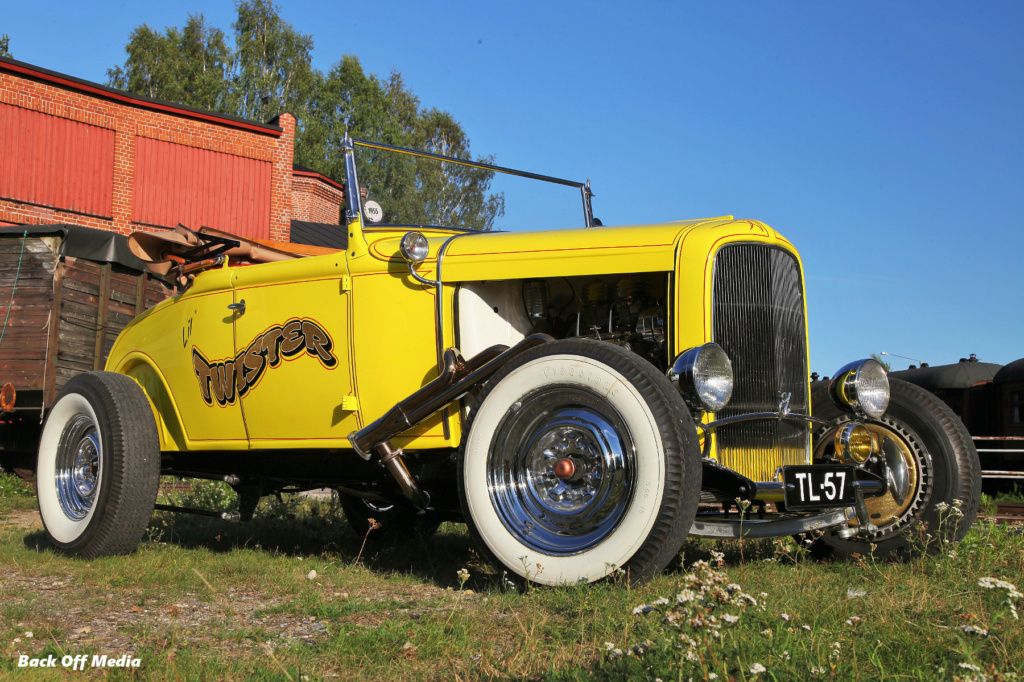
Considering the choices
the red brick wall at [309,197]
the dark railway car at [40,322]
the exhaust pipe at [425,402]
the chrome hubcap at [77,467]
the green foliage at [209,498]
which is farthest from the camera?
the red brick wall at [309,197]

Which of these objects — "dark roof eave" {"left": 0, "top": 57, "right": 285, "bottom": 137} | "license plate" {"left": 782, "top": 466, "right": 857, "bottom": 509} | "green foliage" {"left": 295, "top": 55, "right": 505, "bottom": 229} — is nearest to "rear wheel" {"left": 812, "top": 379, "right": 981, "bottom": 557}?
"license plate" {"left": 782, "top": 466, "right": 857, "bottom": 509}

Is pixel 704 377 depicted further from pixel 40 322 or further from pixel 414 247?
pixel 40 322

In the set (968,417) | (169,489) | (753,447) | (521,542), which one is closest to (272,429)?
(521,542)

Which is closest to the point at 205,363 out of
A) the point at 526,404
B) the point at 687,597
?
the point at 526,404

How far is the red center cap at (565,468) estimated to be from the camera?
347 centimetres

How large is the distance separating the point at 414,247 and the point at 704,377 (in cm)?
150

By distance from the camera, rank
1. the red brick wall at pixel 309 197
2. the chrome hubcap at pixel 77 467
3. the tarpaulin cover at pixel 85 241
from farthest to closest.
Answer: the red brick wall at pixel 309 197, the tarpaulin cover at pixel 85 241, the chrome hubcap at pixel 77 467

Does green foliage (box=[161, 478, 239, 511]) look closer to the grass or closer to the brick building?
the grass

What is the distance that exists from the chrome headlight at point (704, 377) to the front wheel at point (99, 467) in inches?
115

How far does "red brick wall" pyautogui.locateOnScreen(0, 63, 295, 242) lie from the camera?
1873 cm

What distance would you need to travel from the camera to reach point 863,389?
14.0 feet

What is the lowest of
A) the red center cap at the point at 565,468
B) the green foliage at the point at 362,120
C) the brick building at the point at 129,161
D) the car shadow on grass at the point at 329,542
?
the car shadow on grass at the point at 329,542

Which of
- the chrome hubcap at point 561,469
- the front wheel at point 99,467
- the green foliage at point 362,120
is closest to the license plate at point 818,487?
the chrome hubcap at point 561,469

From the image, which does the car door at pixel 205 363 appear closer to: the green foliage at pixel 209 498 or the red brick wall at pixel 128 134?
the green foliage at pixel 209 498
